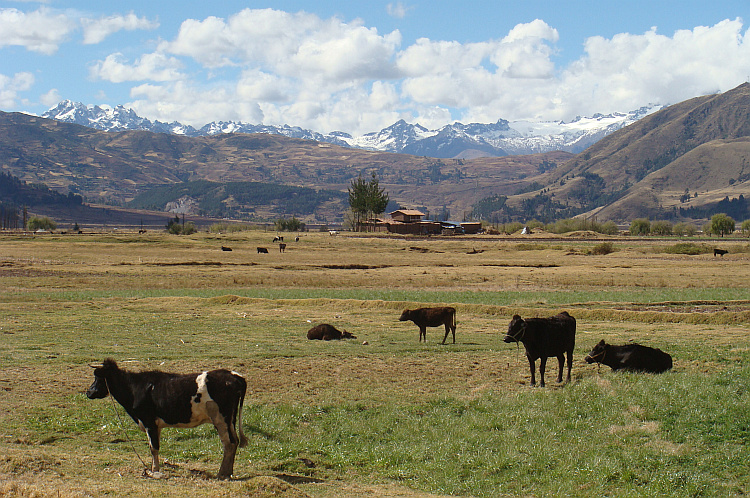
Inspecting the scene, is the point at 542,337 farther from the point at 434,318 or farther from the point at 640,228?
the point at 640,228

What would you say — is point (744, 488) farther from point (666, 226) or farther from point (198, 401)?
point (666, 226)

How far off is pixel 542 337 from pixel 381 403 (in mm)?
5084

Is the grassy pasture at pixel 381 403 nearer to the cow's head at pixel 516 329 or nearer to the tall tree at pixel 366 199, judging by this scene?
the cow's head at pixel 516 329

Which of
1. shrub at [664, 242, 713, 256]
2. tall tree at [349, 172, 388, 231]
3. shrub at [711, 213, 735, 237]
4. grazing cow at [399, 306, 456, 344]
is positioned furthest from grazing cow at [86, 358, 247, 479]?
shrub at [711, 213, 735, 237]

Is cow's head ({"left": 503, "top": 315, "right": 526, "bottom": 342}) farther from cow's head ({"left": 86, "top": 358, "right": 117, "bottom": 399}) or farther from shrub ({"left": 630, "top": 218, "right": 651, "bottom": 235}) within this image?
shrub ({"left": 630, "top": 218, "right": 651, "bottom": 235})

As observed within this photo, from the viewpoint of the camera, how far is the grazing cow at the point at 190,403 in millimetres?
11086

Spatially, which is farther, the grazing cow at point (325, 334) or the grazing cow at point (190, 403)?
the grazing cow at point (325, 334)

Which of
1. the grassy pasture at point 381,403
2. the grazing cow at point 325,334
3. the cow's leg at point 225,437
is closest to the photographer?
the cow's leg at point 225,437

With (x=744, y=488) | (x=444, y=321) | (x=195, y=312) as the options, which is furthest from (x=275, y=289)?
(x=744, y=488)

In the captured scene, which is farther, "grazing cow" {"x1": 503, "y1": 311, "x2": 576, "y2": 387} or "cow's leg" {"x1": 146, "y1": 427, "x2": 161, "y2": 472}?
"grazing cow" {"x1": 503, "y1": 311, "x2": 576, "y2": 387}

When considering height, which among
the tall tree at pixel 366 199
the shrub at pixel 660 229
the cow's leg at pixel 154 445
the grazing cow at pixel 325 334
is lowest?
the grazing cow at pixel 325 334

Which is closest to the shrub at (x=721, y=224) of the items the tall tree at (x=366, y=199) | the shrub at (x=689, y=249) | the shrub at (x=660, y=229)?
the shrub at (x=660, y=229)

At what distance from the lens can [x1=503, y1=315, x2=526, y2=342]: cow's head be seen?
57.6 feet

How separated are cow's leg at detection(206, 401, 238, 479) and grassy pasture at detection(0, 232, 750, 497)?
0.26 m
